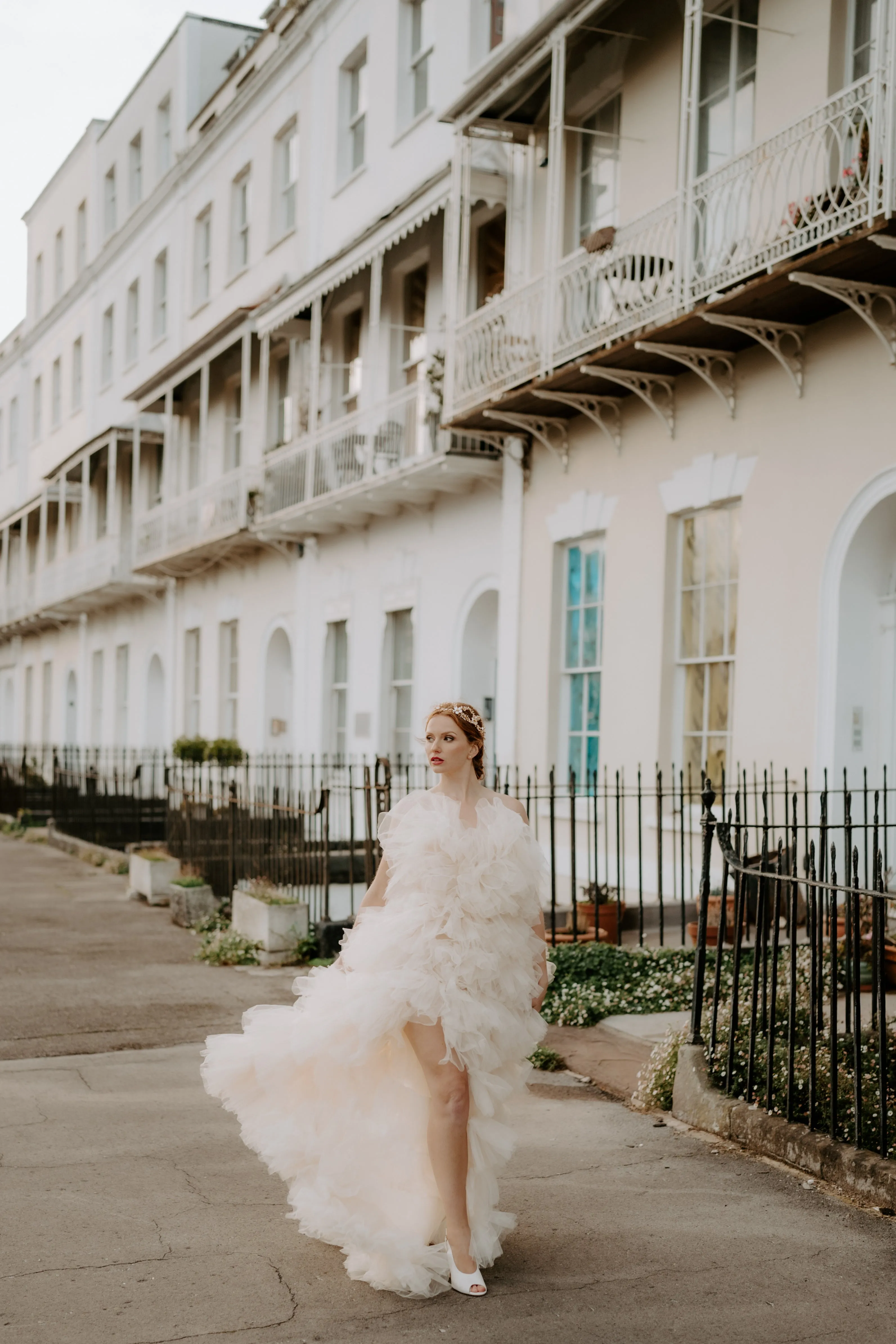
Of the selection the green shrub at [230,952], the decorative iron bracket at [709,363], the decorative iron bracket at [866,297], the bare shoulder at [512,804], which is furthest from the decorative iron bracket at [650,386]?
the bare shoulder at [512,804]

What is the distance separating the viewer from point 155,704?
26.0m

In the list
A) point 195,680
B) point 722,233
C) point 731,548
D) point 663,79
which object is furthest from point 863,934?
point 195,680

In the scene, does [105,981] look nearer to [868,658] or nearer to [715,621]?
[715,621]

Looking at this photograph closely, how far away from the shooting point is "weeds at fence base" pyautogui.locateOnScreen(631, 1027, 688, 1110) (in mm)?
5859

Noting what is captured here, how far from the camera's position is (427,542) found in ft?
51.0

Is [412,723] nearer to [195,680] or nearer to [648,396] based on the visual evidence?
[648,396]

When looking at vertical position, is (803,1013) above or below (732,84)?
below

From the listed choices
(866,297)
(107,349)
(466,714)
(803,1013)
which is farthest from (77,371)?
(466,714)

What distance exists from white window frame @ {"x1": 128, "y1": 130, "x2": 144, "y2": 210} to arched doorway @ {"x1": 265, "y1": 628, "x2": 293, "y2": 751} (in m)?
11.6

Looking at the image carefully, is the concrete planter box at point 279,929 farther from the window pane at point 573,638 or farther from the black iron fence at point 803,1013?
the window pane at point 573,638

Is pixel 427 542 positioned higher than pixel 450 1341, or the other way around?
pixel 427 542

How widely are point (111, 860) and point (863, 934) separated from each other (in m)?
10.3

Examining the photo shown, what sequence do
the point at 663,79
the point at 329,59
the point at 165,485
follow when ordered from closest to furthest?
the point at 663,79, the point at 329,59, the point at 165,485

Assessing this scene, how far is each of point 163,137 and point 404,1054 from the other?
82.0 ft
